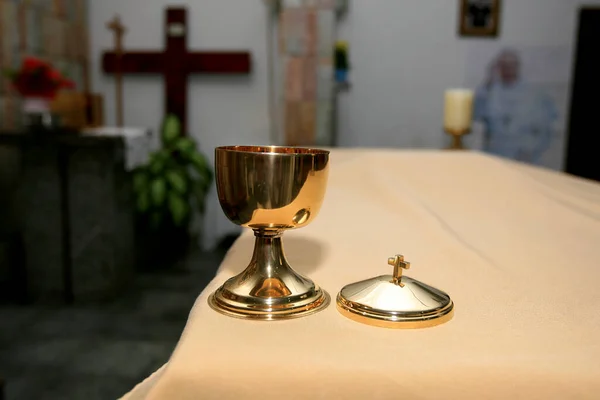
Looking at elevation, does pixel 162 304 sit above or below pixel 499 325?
below

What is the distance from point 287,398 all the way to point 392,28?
3566 millimetres

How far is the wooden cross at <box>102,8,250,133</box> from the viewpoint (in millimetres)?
3814

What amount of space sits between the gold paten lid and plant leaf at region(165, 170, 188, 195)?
3.05 m

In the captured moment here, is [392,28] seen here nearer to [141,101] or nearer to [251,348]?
[141,101]

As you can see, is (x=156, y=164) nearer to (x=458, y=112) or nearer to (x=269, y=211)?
(x=458, y=112)

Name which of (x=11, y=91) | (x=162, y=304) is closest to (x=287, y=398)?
(x=162, y=304)

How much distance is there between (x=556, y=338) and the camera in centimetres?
57

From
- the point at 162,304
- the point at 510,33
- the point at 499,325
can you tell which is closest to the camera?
the point at 499,325

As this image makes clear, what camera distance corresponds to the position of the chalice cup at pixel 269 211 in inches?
24.1

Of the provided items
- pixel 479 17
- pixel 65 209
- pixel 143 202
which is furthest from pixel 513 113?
pixel 65 209

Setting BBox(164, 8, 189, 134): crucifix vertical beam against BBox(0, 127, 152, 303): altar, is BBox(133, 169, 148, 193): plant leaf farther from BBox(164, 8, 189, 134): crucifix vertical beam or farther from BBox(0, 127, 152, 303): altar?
BBox(0, 127, 152, 303): altar

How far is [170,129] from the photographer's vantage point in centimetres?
378

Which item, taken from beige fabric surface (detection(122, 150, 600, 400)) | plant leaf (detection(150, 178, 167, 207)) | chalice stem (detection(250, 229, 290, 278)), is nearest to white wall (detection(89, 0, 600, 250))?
plant leaf (detection(150, 178, 167, 207))

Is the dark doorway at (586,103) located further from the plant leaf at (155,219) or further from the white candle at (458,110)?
the plant leaf at (155,219)
